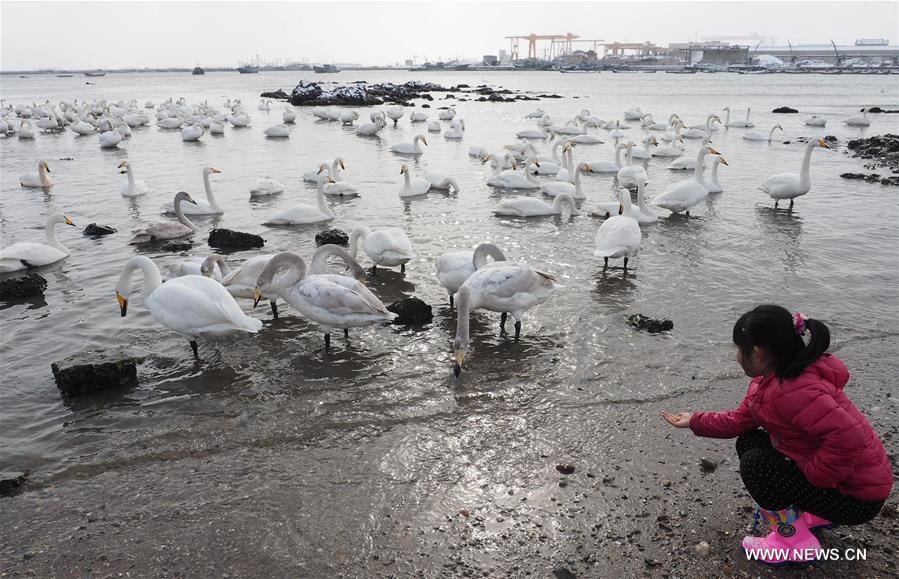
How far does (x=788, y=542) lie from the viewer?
3.34 metres

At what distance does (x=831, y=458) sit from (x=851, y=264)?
7649mm

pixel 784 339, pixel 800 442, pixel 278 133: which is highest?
pixel 784 339

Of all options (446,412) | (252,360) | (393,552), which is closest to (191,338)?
(252,360)

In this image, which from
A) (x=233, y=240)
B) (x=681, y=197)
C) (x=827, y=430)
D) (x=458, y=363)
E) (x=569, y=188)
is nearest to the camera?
(x=827, y=430)

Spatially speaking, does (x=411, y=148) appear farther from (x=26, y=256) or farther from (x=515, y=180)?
(x=26, y=256)

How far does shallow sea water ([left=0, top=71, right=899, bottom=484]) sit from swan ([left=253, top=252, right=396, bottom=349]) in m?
0.35

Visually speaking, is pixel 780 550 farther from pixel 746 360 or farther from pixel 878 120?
pixel 878 120

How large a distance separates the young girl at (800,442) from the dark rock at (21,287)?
872 cm

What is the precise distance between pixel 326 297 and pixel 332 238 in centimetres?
420

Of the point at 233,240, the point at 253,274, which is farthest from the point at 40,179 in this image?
the point at 253,274

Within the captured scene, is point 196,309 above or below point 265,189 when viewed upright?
above

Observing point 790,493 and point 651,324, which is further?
point 651,324

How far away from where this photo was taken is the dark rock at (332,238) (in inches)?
409

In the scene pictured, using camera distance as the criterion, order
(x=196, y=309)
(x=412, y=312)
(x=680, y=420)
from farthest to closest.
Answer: (x=412, y=312) → (x=196, y=309) → (x=680, y=420)
